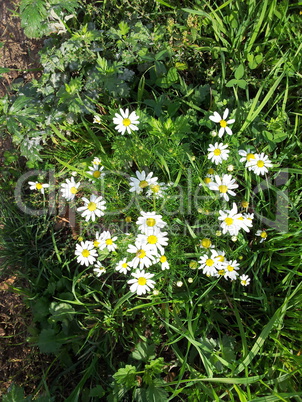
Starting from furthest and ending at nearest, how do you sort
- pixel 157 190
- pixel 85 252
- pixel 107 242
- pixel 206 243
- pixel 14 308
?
pixel 14 308 < pixel 85 252 < pixel 107 242 < pixel 206 243 < pixel 157 190

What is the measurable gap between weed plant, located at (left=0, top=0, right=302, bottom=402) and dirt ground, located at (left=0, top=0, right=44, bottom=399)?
0.14 metres

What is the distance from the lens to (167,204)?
2.05 metres

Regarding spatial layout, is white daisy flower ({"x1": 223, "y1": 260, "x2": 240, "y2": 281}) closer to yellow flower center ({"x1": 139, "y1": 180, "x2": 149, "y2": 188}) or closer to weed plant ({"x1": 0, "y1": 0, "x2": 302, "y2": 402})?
weed plant ({"x1": 0, "y1": 0, "x2": 302, "y2": 402})

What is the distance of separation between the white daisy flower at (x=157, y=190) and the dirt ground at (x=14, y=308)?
131cm

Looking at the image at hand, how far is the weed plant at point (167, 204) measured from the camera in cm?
196

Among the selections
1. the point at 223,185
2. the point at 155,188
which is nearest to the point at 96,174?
the point at 155,188

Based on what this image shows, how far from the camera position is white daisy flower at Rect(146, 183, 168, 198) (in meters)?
1.80

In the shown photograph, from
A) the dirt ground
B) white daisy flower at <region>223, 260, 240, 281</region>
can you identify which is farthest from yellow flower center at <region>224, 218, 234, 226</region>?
the dirt ground

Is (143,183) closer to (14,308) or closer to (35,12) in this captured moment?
(35,12)

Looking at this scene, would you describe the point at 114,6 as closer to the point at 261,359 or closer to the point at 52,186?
the point at 52,186

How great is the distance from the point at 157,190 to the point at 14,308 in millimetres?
1707

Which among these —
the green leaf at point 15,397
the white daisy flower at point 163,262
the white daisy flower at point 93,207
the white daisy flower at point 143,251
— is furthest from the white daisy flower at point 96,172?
the green leaf at point 15,397

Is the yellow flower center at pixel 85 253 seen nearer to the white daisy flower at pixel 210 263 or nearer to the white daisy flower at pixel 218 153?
the white daisy flower at pixel 210 263

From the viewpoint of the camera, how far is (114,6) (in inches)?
101
